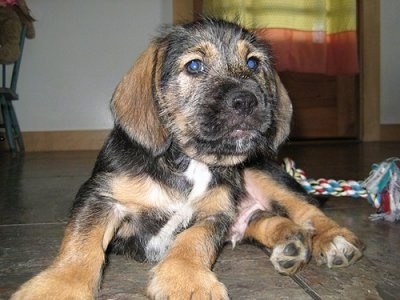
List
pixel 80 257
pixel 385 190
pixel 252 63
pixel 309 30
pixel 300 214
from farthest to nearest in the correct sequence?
pixel 309 30 → pixel 385 190 → pixel 252 63 → pixel 300 214 → pixel 80 257

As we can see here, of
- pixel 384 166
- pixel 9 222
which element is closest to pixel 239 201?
pixel 384 166

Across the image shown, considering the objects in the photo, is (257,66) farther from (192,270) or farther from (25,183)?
(25,183)

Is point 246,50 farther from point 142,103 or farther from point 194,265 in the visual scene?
point 194,265

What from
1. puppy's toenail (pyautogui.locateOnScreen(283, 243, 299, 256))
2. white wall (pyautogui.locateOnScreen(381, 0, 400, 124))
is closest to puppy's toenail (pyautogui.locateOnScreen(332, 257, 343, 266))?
puppy's toenail (pyautogui.locateOnScreen(283, 243, 299, 256))

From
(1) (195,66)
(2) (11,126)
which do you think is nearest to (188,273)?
(1) (195,66)

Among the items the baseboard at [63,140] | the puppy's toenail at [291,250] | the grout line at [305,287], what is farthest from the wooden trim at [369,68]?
the grout line at [305,287]

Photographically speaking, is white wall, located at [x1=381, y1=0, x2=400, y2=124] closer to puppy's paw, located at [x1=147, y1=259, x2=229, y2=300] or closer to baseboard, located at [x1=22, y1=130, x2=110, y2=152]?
baseboard, located at [x1=22, y1=130, x2=110, y2=152]

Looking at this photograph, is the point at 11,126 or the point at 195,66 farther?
the point at 11,126
